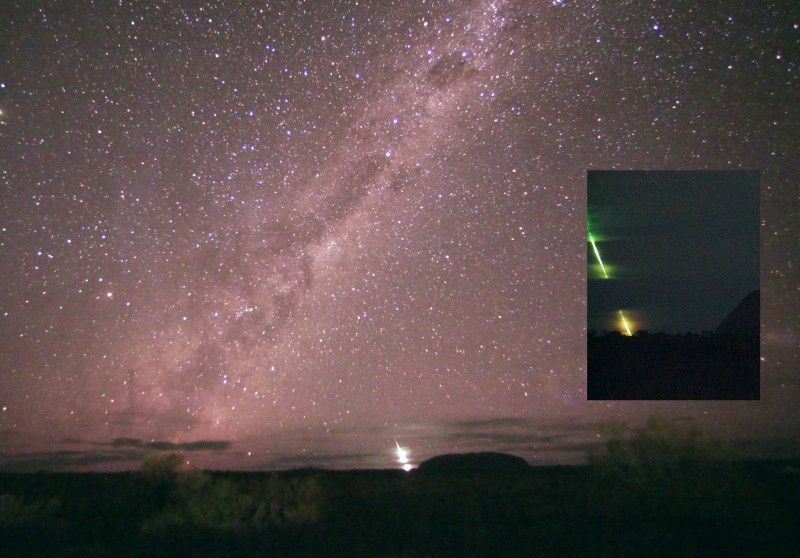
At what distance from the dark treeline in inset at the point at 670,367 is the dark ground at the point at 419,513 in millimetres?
1046

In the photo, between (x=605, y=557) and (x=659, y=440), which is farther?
(x=659, y=440)

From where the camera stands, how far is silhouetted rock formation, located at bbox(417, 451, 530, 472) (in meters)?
12.7

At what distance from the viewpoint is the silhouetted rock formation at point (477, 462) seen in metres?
12.7

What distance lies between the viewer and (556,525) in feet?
31.3

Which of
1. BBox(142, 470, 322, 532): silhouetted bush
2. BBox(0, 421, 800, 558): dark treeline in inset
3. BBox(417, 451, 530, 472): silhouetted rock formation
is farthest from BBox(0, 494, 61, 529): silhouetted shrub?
BBox(417, 451, 530, 472): silhouetted rock formation

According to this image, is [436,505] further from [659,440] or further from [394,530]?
[659,440]

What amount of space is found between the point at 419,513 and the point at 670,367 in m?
4.06

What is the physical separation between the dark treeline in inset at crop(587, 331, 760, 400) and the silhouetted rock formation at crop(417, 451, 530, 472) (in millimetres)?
2394

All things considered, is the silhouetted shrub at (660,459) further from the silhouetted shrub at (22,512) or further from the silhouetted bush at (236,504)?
the silhouetted shrub at (22,512)

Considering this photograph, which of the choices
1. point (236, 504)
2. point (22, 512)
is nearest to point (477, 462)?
point (236, 504)

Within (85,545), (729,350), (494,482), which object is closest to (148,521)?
(85,545)

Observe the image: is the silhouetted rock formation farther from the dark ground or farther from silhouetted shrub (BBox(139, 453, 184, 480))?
silhouetted shrub (BBox(139, 453, 184, 480))

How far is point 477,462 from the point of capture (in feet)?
42.4

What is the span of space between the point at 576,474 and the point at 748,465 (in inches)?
94.4
